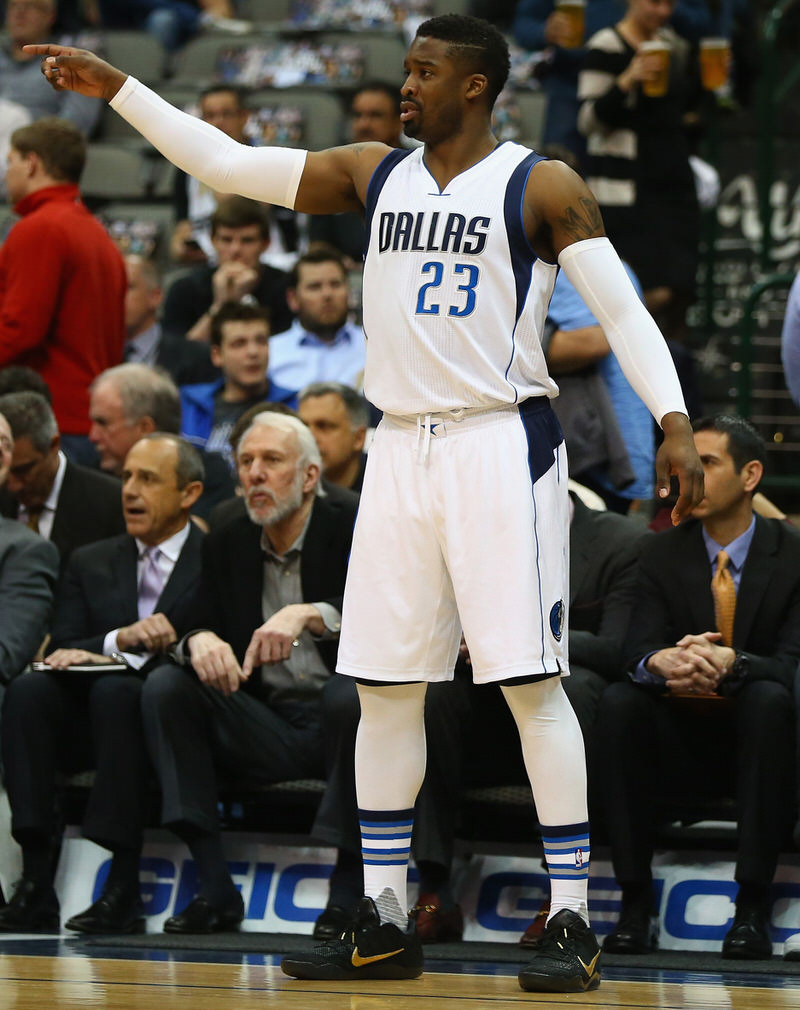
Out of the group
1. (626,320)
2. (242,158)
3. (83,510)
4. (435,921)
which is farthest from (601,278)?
(83,510)

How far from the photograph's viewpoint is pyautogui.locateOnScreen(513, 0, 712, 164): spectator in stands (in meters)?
8.15

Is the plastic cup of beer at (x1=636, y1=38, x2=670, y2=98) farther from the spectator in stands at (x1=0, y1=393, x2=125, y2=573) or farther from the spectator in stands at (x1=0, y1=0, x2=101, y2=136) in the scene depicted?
the spectator in stands at (x1=0, y1=0, x2=101, y2=136)

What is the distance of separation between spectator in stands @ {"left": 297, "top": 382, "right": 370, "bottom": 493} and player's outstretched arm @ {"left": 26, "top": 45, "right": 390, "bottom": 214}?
7.48ft

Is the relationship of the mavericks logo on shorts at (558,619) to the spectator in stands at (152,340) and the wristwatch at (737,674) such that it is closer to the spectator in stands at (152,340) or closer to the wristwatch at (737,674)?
the wristwatch at (737,674)

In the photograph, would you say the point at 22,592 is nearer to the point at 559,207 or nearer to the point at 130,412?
the point at 130,412

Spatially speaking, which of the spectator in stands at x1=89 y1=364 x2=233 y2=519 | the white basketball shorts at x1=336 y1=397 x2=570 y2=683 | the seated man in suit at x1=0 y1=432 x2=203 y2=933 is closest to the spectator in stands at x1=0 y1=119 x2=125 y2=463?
the spectator in stands at x1=89 y1=364 x2=233 y2=519

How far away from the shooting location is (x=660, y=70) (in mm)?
7273

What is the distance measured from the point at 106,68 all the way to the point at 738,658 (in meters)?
2.19

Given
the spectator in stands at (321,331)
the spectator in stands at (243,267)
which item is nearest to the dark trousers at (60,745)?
the spectator in stands at (321,331)

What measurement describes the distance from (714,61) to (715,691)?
4271 millimetres

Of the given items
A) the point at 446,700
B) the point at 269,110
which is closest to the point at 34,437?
the point at 446,700

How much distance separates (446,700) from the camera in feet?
15.3

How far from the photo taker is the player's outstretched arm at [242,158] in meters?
3.70

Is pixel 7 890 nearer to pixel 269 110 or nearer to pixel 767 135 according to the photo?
pixel 767 135
